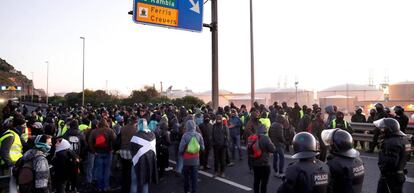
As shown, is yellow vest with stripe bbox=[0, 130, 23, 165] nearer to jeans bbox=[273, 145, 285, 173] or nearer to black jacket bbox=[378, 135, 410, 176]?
jeans bbox=[273, 145, 285, 173]

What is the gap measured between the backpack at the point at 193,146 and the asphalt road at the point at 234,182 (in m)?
1.10

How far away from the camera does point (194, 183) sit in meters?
6.84

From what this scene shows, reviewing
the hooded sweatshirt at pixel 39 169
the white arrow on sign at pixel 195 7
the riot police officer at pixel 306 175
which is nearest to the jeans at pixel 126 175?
the hooded sweatshirt at pixel 39 169

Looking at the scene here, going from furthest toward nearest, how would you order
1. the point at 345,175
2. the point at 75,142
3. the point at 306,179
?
the point at 75,142 < the point at 345,175 < the point at 306,179

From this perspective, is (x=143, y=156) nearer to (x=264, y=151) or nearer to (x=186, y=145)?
(x=186, y=145)

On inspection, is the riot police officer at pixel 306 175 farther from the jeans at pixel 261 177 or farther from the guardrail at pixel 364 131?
the guardrail at pixel 364 131

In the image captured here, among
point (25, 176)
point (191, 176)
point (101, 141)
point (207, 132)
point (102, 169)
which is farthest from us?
point (207, 132)

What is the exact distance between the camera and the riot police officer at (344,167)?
Result: 354 cm

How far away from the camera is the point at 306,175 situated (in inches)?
124

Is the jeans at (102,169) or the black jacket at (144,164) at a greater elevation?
the black jacket at (144,164)

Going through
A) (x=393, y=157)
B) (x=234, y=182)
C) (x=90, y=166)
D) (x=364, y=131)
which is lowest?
(x=234, y=182)

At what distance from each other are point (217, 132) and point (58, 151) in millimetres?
4116

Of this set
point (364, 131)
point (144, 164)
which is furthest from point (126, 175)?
point (364, 131)

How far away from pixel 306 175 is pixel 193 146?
3958 millimetres
